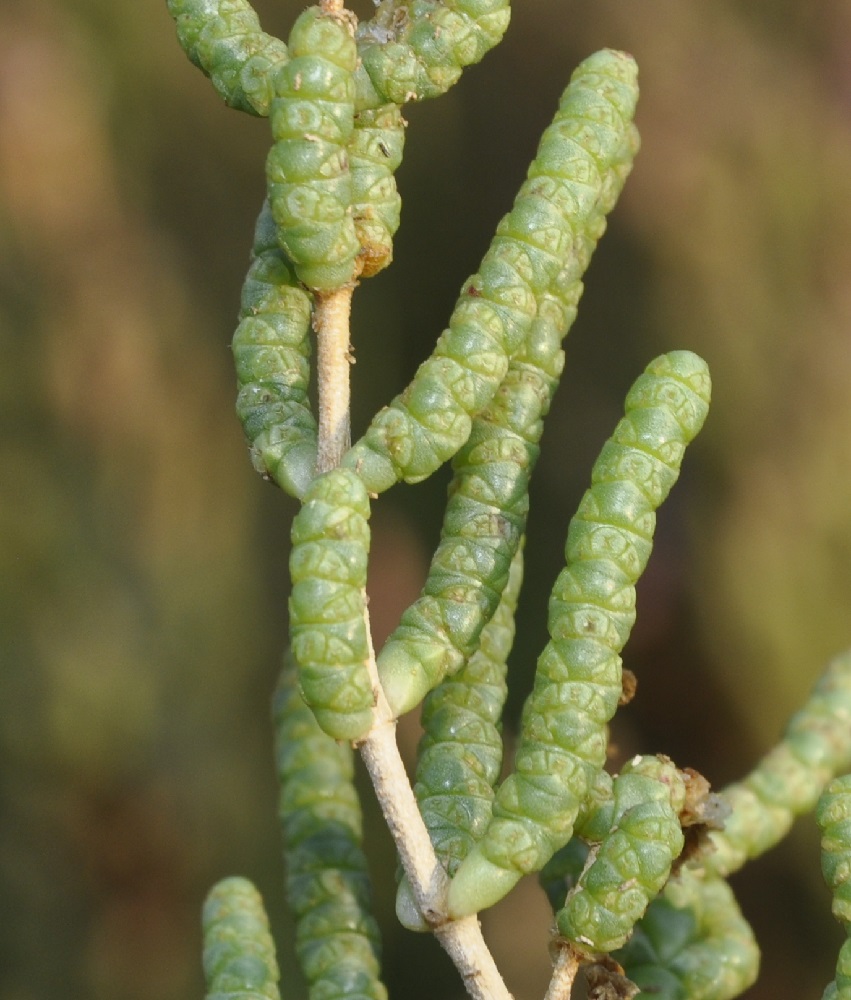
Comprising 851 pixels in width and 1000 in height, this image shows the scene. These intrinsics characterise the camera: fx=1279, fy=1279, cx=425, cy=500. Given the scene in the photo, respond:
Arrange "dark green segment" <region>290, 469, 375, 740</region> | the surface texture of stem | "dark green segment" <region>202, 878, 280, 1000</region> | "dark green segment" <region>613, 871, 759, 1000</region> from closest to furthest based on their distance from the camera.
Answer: "dark green segment" <region>290, 469, 375, 740</region>
the surface texture of stem
"dark green segment" <region>202, 878, 280, 1000</region>
"dark green segment" <region>613, 871, 759, 1000</region>

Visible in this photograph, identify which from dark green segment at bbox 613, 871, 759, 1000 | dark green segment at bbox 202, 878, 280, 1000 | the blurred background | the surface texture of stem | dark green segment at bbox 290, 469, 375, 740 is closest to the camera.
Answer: dark green segment at bbox 290, 469, 375, 740

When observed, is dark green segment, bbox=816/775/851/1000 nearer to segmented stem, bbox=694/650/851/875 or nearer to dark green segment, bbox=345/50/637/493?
segmented stem, bbox=694/650/851/875

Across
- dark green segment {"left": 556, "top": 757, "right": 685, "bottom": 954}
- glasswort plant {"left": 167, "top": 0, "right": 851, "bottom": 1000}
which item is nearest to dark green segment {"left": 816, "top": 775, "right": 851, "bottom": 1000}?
glasswort plant {"left": 167, "top": 0, "right": 851, "bottom": 1000}

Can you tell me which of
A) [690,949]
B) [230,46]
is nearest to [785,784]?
[690,949]

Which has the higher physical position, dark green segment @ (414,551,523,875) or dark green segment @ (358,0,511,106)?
dark green segment @ (358,0,511,106)

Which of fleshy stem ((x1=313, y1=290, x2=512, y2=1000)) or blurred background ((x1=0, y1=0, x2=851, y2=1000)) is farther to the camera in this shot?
blurred background ((x1=0, y1=0, x2=851, y2=1000))

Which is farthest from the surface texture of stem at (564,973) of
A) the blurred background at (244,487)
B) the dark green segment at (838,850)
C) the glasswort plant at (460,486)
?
the blurred background at (244,487)

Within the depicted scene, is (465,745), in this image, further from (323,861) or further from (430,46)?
(430,46)
